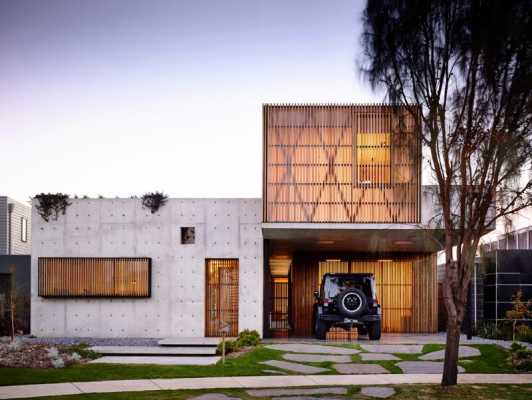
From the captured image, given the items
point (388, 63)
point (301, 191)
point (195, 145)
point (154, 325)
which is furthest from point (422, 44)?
point (195, 145)

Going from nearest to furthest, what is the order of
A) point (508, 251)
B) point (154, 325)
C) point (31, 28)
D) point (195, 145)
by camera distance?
point (31, 28), point (154, 325), point (508, 251), point (195, 145)

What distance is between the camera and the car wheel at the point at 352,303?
58.8 feet

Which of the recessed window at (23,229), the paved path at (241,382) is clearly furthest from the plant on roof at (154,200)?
the recessed window at (23,229)

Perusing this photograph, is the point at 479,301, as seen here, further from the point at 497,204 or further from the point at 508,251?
the point at 497,204

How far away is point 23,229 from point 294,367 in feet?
102

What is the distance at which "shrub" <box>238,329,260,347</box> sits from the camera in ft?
53.8

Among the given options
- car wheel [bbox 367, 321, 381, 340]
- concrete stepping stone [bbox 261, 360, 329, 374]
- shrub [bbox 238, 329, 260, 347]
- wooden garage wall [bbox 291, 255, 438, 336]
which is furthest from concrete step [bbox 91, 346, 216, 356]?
wooden garage wall [bbox 291, 255, 438, 336]

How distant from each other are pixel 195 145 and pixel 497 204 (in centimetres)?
1418

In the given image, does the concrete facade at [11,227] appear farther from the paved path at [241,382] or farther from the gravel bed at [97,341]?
the paved path at [241,382]

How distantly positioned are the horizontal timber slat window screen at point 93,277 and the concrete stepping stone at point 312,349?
16.0 ft

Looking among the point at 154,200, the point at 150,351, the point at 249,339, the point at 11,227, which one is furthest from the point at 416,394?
the point at 11,227

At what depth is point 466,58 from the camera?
35.7ft

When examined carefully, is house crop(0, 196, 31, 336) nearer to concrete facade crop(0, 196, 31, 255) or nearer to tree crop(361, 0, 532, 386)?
tree crop(361, 0, 532, 386)

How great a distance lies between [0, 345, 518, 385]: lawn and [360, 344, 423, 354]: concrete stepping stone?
0.72 m
